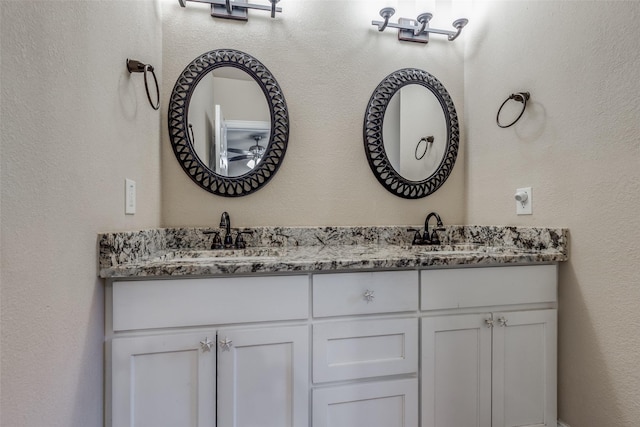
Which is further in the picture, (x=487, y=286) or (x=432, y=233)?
(x=432, y=233)

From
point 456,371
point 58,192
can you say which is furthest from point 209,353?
point 456,371

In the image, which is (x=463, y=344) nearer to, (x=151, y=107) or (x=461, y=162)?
(x=461, y=162)

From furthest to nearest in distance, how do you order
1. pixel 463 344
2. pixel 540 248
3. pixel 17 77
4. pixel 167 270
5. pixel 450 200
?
pixel 450 200
pixel 540 248
pixel 463 344
pixel 167 270
pixel 17 77

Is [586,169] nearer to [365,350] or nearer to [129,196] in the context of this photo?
[365,350]

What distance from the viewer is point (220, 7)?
1.51m

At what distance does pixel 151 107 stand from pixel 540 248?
5.56ft

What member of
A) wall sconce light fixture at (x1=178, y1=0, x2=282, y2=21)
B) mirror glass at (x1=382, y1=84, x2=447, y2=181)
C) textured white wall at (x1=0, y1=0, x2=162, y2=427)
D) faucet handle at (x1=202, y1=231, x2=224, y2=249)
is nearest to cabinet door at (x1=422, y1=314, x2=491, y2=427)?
mirror glass at (x1=382, y1=84, x2=447, y2=181)

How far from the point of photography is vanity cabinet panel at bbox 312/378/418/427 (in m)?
1.04

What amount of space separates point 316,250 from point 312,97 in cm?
77

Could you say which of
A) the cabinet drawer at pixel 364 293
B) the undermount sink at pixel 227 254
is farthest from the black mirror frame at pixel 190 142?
the cabinet drawer at pixel 364 293

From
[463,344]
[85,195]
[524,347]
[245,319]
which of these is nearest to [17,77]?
[85,195]

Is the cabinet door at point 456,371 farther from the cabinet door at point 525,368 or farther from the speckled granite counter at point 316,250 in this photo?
the speckled granite counter at point 316,250

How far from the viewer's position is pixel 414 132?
171cm

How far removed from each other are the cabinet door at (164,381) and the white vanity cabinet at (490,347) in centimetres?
72
